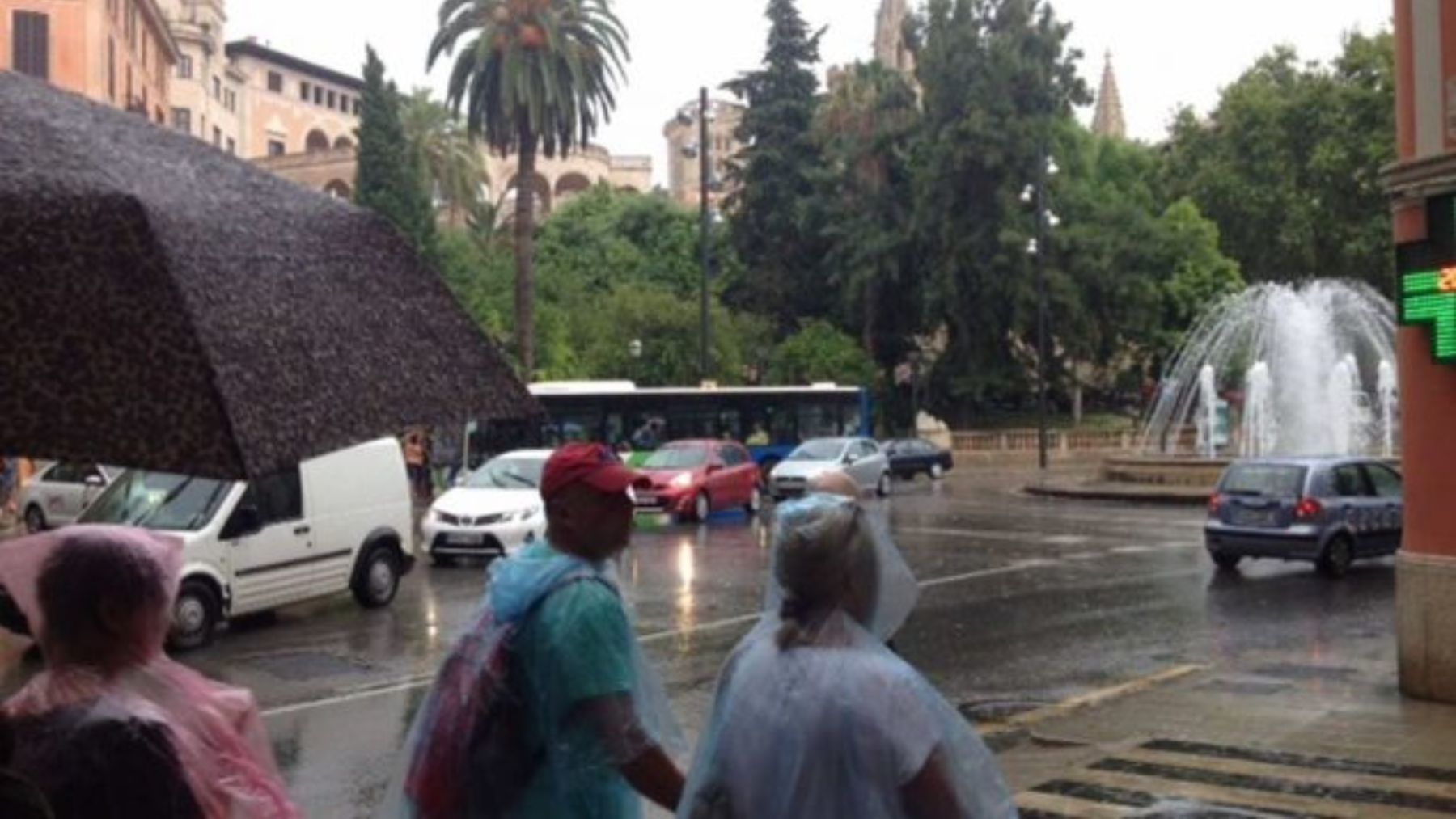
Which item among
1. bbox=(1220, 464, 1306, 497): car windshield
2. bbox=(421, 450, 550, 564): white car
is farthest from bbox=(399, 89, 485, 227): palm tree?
bbox=(1220, 464, 1306, 497): car windshield

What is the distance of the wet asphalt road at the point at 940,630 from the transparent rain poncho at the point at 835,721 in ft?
16.5

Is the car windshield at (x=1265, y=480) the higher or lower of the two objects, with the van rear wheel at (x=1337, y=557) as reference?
higher

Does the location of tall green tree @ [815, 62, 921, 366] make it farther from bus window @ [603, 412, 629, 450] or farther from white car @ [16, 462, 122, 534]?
white car @ [16, 462, 122, 534]

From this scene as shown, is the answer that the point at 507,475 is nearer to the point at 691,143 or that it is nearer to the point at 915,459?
the point at 915,459

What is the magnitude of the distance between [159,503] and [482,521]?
6.04 meters

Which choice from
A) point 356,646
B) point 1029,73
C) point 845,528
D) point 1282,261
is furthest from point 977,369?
point 845,528

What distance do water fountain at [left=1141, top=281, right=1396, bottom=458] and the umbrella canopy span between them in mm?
37526

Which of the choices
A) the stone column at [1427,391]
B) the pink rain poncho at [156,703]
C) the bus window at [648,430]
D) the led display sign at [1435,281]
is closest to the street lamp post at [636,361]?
the bus window at [648,430]

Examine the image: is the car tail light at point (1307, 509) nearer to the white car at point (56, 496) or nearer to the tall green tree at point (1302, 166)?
the white car at point (56, 496)

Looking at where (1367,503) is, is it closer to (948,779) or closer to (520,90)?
(948,779)

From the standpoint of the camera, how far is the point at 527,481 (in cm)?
2105

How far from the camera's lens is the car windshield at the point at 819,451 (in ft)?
110

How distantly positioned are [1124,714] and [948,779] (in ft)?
24.5

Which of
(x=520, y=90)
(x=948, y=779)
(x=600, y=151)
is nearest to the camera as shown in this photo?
(x=948, y=779)
